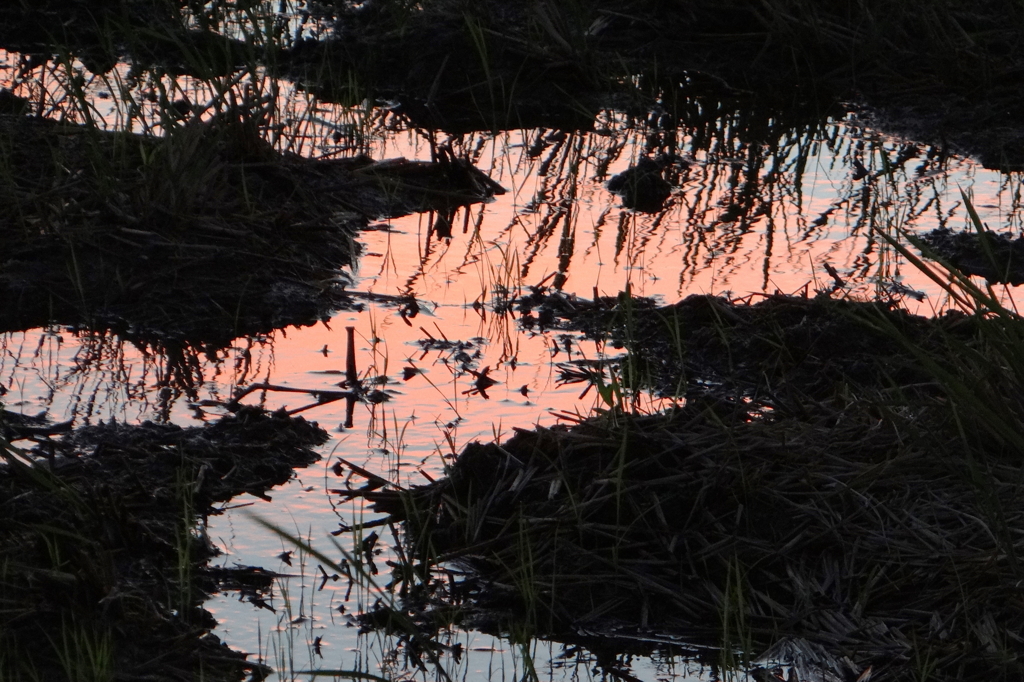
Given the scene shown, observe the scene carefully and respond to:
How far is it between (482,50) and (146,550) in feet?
13.6

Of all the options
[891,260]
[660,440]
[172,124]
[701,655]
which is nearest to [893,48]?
[891,260]

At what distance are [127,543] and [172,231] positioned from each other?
72.3 inches

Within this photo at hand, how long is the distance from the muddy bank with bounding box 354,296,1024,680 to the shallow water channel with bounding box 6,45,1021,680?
0.13 m

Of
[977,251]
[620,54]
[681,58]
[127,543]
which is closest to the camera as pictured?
[127,543]

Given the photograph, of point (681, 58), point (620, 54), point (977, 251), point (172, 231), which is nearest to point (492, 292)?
point (172, 231)

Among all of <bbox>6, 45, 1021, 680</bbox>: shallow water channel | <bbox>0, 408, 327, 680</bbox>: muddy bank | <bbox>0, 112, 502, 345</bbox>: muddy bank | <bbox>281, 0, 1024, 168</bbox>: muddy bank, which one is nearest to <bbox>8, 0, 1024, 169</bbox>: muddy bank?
<bbox>281, 0, 1024, 168</bbox>: muddy bank

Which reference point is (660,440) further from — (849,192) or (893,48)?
(893,48)

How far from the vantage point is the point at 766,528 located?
290cm

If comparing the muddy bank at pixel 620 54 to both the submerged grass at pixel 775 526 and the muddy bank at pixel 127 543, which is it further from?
the submerged grass at pixel 775 526

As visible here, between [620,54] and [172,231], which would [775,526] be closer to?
[172,231]

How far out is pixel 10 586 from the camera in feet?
8.56

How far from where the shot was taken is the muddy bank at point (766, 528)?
262 cm

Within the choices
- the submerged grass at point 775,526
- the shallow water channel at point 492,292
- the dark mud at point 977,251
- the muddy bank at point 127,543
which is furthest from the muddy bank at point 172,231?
the dark mud at point 977,251

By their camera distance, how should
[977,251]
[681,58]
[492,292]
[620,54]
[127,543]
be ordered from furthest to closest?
1. [681,58]
2. [620,54]
3. [977,251]
4. [492,292]
5. [127,543]
